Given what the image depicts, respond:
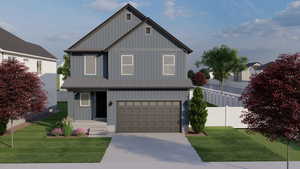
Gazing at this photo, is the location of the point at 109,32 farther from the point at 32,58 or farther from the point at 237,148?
the point at 237,148

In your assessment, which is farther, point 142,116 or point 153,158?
point 142,116

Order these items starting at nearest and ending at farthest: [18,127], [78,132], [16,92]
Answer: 1. [16,92]
2. [78,132]
3. [18,127]

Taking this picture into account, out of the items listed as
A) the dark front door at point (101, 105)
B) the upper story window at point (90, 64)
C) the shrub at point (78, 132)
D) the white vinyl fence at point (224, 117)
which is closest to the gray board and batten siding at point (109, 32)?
the upper story window at point (90, 64)

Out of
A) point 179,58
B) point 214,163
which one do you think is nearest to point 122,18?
point 179,58

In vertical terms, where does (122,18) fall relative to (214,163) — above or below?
above

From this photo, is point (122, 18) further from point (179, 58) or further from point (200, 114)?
point (200, 114)

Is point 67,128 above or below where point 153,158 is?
above

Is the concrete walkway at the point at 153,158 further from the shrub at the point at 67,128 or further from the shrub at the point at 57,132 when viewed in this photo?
the shrub at the point at 57,132

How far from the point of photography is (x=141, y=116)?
21656mm

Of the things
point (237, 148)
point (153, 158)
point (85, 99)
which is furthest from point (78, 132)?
point (237, 148)

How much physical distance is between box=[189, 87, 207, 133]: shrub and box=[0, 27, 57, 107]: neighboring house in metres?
14.9

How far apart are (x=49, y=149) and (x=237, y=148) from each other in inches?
431

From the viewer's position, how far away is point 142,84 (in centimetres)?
2136

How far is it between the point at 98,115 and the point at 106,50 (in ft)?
18.6
